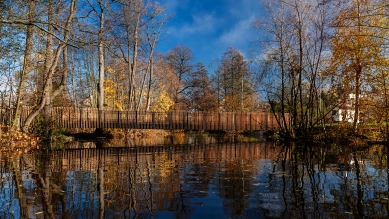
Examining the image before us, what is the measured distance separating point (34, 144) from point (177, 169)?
975cm

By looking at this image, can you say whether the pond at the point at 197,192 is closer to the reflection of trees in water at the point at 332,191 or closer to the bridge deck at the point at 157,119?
the reflection of trees in water at the point at 332,191

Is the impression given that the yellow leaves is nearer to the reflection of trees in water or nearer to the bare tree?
the bare tree

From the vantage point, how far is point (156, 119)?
70.4 ft

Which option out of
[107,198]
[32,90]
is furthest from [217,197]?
[32,90]

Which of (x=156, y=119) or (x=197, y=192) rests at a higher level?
(x=156, y=119)

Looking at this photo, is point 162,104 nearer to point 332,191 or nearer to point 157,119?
point 157,119

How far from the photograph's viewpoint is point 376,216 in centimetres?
322

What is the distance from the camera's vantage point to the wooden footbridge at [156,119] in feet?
63.1

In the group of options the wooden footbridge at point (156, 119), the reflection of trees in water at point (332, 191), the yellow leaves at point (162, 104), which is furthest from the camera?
the yellow leaves at point (162, 104)

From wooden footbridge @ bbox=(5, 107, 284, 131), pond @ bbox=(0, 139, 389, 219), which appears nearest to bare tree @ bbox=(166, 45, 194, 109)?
wooden footbridge @ bbox=(5, 107, 284, 131)

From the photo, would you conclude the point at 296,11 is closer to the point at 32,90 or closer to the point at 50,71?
the point at 50,71

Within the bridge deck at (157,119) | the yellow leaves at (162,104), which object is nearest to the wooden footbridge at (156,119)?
the bridge deck at (157,119)

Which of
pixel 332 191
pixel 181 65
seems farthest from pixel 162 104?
pixel 332 191

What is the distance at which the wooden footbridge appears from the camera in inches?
757
